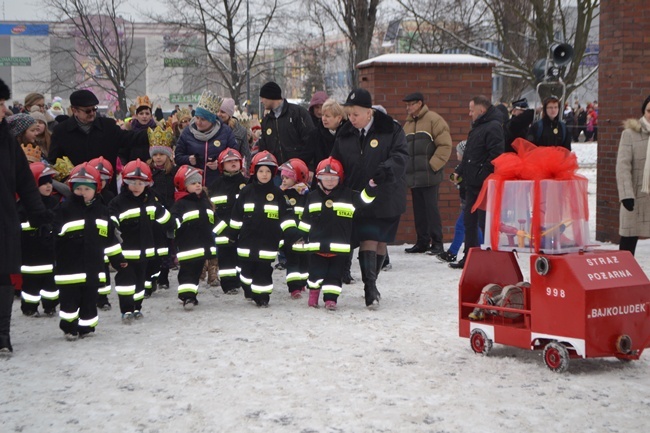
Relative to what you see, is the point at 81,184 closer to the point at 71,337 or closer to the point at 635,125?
the point at 71,337

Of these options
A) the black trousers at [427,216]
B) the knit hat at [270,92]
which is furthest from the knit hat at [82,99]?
the black trousers at [427,216]

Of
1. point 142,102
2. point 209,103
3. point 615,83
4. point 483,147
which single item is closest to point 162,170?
point 209,103

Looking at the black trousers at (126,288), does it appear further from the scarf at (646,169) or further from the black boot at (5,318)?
the scarf at (646,169)

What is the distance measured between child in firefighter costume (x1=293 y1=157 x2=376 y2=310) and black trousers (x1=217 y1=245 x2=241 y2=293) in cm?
119

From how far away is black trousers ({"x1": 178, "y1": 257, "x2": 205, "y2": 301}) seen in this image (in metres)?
9.37

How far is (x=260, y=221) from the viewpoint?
958 cm

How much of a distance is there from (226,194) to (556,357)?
460 centimetres

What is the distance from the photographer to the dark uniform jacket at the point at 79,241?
803 centimetres

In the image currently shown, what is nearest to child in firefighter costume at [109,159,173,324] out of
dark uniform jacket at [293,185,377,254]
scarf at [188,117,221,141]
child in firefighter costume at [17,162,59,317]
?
child in firefighter costume at [17,162,59,317]

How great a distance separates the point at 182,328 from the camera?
8375 mm

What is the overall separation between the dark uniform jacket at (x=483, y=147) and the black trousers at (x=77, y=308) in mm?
4691

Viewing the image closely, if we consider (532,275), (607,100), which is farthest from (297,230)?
(607,100)

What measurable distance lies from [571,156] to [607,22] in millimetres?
7030

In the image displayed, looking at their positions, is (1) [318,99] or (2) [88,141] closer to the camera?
(2) [88,141]
